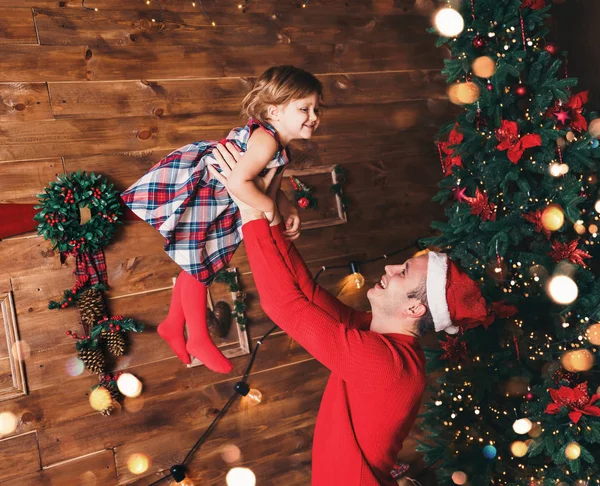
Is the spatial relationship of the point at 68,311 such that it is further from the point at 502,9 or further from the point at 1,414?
the point at 502,9

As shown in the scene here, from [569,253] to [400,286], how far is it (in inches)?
38.2

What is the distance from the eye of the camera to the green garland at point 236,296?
8.13 feet

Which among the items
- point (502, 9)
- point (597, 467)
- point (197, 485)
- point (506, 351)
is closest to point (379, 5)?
point (502, 9)

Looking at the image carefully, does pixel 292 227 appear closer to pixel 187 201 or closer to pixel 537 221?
pixel 187 201

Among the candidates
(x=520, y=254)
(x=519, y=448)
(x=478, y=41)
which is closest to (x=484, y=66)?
(x=478, y=41)

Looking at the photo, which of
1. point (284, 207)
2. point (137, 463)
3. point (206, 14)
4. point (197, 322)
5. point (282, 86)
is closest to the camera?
point (282, 86)

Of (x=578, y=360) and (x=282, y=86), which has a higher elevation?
(x=282, y=86)

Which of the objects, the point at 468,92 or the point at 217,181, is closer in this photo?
the point at 217,181

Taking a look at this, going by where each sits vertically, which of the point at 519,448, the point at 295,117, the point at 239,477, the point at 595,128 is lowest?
the point at 239,477

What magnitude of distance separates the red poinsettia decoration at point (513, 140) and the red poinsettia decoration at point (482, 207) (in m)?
0.18

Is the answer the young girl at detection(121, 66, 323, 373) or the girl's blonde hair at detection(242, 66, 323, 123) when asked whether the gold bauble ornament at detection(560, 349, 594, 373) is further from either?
the girl's blonde hair at detection(242, 66, 323, 123)

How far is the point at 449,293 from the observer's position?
1.33m

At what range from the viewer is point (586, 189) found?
201 centimetres

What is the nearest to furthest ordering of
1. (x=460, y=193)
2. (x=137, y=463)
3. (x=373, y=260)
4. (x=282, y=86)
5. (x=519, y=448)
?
1. (x=282, y=86)
2. (x=519, y=448)
3. (x=460, y=193)
4. (x=137, y=463)
5. (x=373, y=260)
